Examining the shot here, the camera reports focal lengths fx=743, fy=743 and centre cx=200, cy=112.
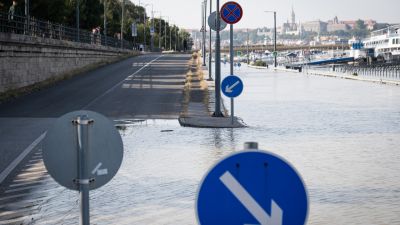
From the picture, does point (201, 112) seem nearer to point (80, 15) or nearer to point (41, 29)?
point (41, 29)

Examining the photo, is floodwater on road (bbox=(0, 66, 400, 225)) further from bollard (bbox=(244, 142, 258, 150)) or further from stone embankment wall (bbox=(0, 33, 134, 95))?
stone embankment wall (bbox=(0, 33, 134, 95))

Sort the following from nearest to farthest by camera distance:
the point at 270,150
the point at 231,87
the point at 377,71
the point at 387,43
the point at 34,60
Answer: the point at 270,150 < the point at 231,87 < the point at 34,60 < the point at 377,71 < the point at 387,43

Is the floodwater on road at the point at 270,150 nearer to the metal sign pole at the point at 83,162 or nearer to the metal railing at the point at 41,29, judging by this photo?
the metal sign pole at the point at 83,162

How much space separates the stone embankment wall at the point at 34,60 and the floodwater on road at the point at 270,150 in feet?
36.9

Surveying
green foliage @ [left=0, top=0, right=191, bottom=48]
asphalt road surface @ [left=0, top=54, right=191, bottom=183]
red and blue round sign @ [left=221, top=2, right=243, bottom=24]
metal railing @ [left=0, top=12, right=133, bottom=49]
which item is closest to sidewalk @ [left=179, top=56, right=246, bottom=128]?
asphalt road surface @ [left=0, top=54, right=191, bottom=183]

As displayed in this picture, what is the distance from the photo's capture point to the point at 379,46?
148 metres

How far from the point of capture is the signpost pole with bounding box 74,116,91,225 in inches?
188

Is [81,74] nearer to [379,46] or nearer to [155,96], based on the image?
[155,96]

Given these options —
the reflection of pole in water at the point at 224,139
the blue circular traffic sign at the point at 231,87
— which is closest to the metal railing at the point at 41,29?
the blue circular traffic sign at the point at 231,87

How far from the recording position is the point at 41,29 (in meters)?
42.9

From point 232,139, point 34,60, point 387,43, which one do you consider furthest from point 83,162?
point 387,43

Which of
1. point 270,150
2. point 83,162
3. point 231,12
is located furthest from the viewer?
point 231,12

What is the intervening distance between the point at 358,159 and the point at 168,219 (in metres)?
6.24

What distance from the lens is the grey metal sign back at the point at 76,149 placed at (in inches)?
189
